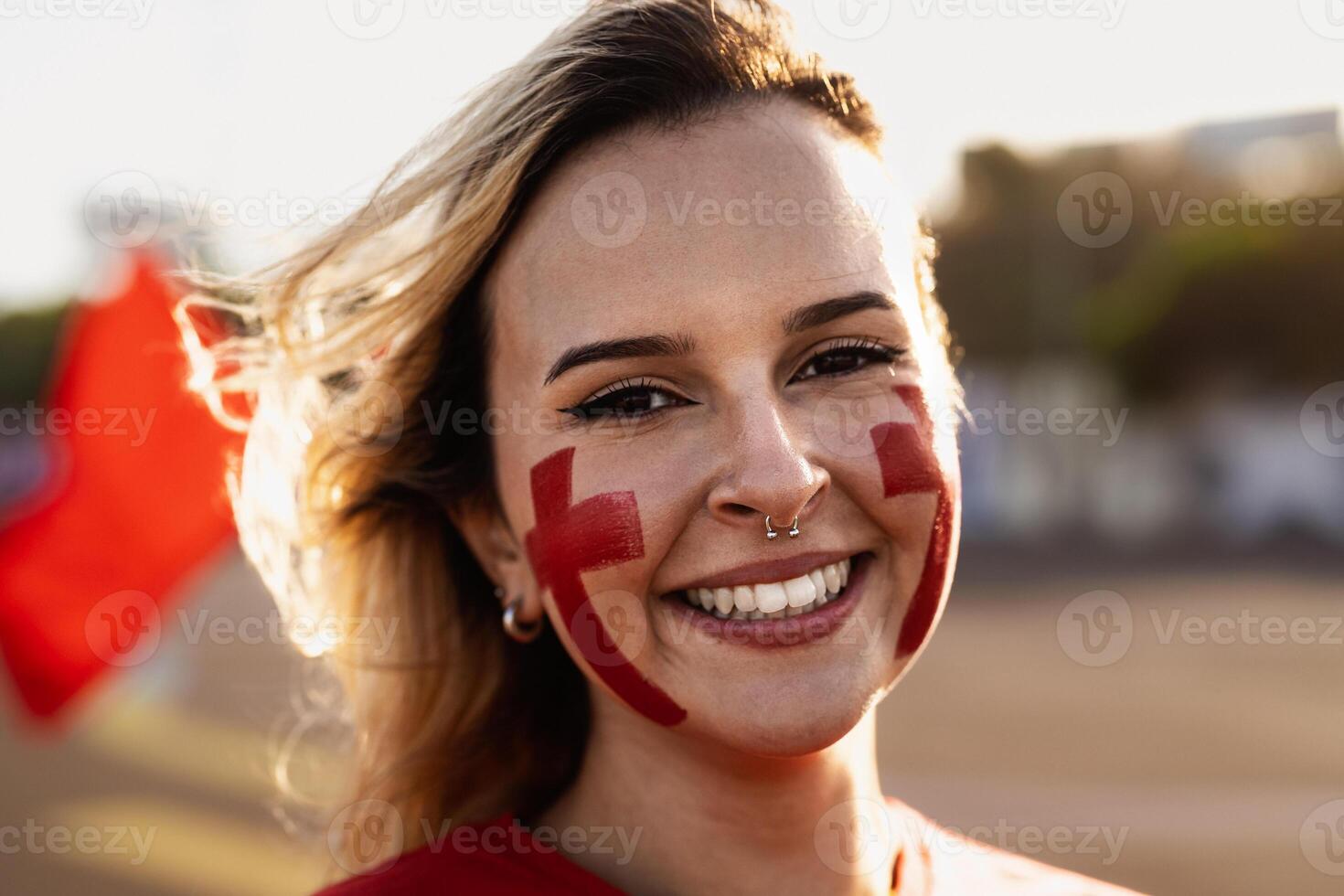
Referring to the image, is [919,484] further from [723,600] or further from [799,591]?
[723,600]

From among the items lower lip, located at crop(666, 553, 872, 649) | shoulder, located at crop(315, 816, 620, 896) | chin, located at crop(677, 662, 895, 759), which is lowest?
shoulder, located at crop(315, 816, 620, 896)

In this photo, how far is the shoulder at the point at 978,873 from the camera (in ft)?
8.65

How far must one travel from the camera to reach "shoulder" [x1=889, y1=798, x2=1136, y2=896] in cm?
264

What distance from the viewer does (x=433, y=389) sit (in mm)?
2736

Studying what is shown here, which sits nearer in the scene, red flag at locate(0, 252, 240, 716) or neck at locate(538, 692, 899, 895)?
neck at locate(538, 692, 899, 895)

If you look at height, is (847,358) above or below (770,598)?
above

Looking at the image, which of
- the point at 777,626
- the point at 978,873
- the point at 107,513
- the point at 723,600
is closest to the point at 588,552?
the point at 723,600

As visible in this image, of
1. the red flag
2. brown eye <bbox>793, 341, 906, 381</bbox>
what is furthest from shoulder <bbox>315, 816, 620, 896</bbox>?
the red flag

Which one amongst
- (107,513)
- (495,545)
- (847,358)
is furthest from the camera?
(107,513)

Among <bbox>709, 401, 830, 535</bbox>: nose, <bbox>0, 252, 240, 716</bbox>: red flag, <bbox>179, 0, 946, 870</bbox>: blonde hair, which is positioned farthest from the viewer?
<bbox>0, 252, 240, 716</bbox>: red flag

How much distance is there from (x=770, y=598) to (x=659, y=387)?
16.3 inches

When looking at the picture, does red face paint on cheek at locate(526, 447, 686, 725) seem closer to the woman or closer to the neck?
the woman

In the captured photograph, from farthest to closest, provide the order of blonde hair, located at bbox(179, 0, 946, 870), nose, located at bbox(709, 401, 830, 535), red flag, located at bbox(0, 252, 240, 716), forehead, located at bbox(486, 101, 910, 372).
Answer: red flag, located at bbox(0, 252, 240, 716) → blonde hair, located at bbox(179, 0, 946, 870) → forehead, located at bbox(486, 101, 910, 372) → nose, located at bbox(709, 401, 830, 535)

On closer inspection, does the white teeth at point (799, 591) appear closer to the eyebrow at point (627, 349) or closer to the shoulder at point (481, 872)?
the eyebrow at point (627, 349)
